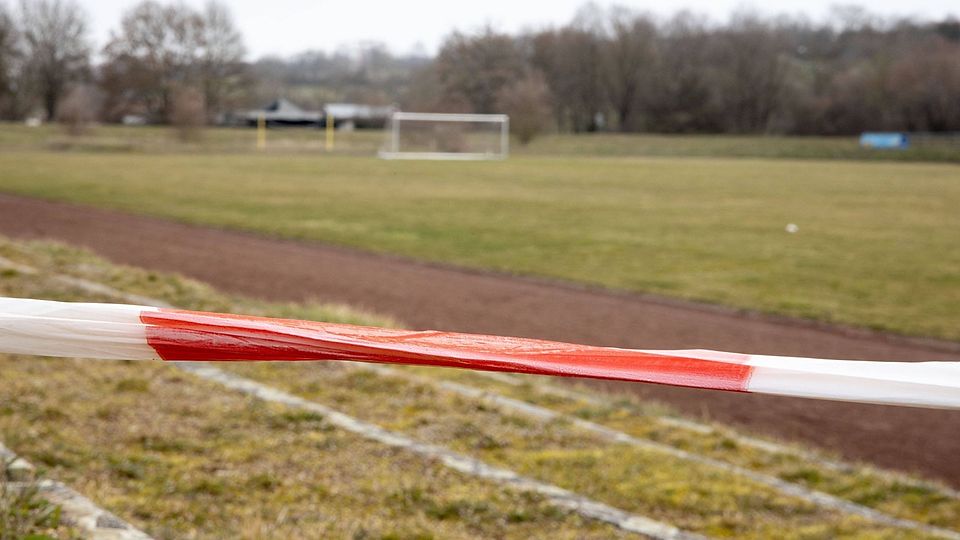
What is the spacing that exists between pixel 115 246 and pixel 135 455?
10495 mm

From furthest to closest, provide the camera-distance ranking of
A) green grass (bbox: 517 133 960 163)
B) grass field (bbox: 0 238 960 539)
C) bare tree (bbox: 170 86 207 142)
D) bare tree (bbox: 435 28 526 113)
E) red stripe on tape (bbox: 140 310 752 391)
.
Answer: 1. bare tree (bbox: 435 28 526 113)
2. green grass (bbox: 517 133 960 163)
3. bare tree (bbox: 170 86 207 142)
4. grass field (bbox: 0 238 960 539)
5. red stripe on tape (bbox: 140 310 752 391)

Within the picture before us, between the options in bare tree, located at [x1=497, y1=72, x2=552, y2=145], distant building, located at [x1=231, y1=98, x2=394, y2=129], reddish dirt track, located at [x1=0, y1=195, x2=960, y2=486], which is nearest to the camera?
reddish dirt track, located at [x1=0, y1=195, x2=960, y2=486]

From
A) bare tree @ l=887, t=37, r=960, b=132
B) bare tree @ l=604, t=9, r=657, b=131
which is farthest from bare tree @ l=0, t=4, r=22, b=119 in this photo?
bare tree @ l=887, t=37, r=960, b=132

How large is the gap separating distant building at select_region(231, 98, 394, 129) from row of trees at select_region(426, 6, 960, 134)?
9.02 metres

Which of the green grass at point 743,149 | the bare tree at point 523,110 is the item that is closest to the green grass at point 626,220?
the bare tree at point 523,110

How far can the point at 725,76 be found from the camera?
9138cm

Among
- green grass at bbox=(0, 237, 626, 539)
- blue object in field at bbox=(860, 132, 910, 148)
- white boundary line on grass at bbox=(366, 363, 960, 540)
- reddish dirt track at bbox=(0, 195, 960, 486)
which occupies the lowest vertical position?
reddish dirt track at bbox=(0, 195, 960, 486)

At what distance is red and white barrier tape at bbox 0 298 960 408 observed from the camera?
1.80m

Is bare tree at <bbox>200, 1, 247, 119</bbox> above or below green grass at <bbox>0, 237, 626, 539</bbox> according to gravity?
above

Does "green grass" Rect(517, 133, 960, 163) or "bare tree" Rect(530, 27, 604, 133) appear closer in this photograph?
"green grass" Rect(517, 133, 960, 163)

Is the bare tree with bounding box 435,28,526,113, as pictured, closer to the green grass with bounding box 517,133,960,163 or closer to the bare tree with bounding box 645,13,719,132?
the green grass with bounding box 517,133,960,163

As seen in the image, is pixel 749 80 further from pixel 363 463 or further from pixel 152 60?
pixel 363 463

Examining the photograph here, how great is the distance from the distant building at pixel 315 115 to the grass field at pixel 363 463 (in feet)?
205

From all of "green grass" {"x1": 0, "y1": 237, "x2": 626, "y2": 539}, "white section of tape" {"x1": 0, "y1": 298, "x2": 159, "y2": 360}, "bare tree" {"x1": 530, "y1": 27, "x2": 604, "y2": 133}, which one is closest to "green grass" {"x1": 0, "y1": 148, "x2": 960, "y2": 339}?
"green grass" {"x1": 0, "y1": 237, "x2": 626, "y2": 539}
